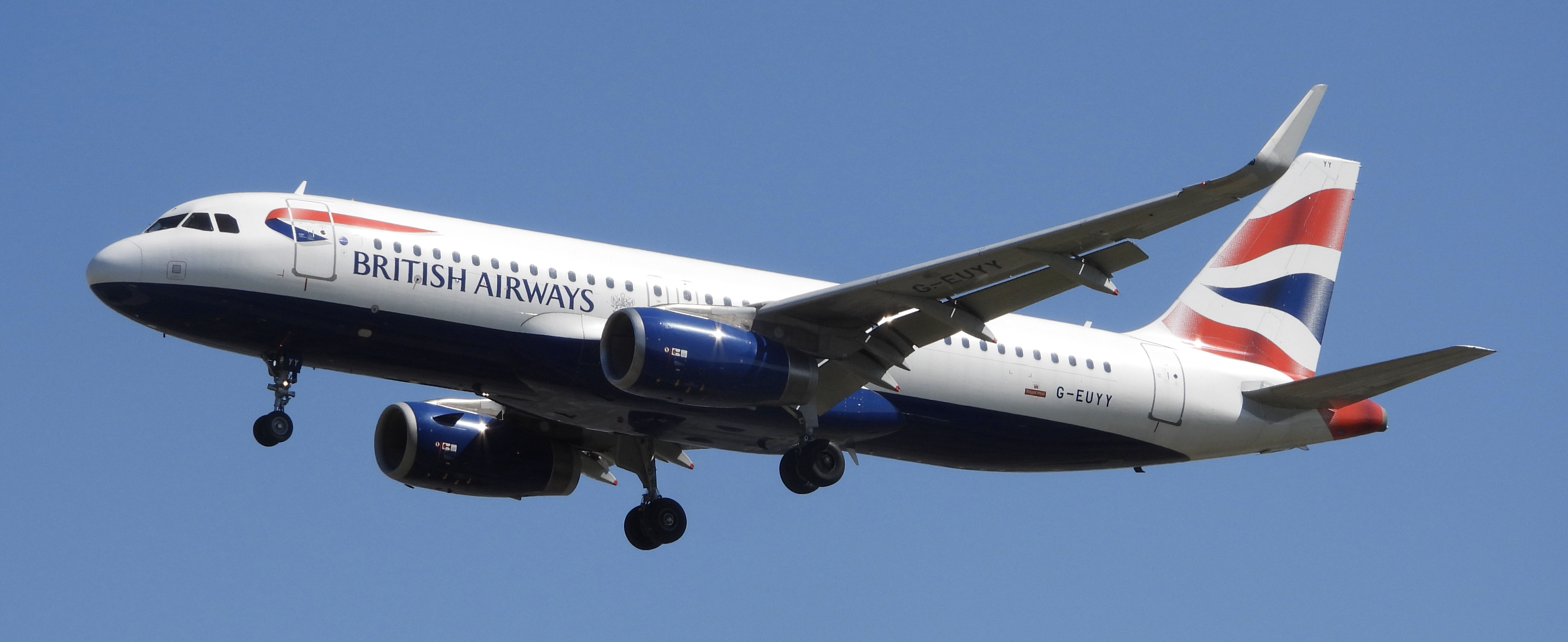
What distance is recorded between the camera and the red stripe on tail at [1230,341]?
3581 centimetres

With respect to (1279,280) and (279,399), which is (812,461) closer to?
(279,399)

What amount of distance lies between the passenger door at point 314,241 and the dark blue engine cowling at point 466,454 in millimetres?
6724

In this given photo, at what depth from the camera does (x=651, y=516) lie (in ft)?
112

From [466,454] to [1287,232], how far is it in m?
17.9

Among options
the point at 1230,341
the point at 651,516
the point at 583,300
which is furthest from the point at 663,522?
the point at 1230,341

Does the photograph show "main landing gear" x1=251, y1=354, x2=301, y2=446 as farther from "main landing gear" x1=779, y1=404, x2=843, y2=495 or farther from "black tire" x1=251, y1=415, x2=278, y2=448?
"main landing gear" x1=779, y1=404, x2=843, y2=495

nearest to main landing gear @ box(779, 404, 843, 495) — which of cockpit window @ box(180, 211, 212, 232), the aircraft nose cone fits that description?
cockpit window @ box(180, 211, 212, 232)

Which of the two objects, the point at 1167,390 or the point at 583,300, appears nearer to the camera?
the point at 583,300

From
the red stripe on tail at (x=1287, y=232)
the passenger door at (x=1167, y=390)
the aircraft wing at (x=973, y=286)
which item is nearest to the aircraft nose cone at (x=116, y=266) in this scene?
the aircraft wing at (x=973, y=286)

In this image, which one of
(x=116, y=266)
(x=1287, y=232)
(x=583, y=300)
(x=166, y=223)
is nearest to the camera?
(x=116, y=266)

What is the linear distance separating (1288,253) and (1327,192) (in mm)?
1782

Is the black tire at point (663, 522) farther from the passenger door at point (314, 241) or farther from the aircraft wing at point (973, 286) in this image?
the passenger door at point (314, 241)

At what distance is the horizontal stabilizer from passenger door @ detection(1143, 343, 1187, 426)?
1.54m

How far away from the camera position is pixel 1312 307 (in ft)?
123
